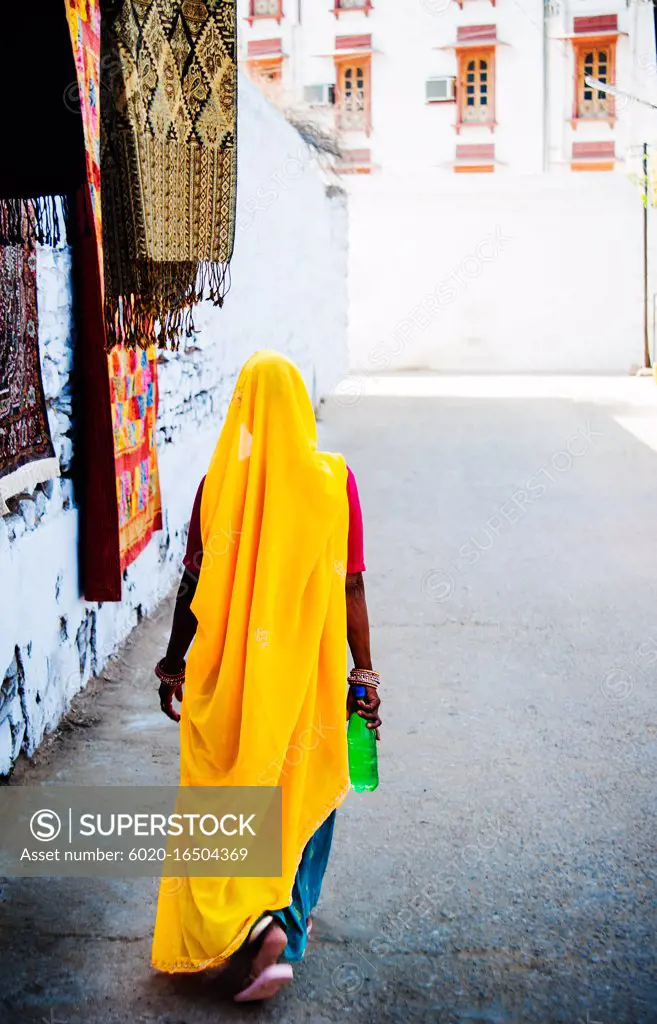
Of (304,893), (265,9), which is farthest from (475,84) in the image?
(304,893)

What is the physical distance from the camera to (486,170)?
2127 cm

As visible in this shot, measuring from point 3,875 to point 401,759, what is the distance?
1499mm

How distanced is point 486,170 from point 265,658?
20.7m

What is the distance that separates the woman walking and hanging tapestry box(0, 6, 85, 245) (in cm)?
64

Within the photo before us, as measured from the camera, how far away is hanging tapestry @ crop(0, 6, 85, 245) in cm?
227

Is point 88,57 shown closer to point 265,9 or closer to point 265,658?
point 265,658

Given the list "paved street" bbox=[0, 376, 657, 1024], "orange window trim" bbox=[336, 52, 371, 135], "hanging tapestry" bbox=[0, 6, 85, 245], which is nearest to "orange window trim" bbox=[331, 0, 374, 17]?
"orange window trim" bbox=[336, 52, 371, 135]

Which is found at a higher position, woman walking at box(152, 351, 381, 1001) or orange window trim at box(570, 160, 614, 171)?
orange window trim at box(570, 160, 614, 171)

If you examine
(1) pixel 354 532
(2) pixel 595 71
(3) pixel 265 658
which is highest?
(2) pixel 595 71

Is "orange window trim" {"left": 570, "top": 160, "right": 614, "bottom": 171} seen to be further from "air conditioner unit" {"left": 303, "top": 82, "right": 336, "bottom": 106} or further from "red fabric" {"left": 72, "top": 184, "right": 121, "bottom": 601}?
"red fabric" {"left": 72, "top": 184, "right": 121, "bottom": 601}

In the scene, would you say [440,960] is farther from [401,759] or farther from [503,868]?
[401,759]

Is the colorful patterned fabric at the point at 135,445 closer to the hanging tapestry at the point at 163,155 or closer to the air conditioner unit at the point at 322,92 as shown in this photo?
the hanging tapestry at the point at 163,155

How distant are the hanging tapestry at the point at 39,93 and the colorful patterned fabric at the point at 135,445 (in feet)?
5.98

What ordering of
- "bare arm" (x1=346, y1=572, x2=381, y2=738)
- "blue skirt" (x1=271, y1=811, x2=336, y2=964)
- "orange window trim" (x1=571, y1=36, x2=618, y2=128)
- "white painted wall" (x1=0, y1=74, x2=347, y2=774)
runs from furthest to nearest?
"orange window trim" (x1=571, y1=36, x2=618, y2=128)
"white painted wall" (x1=0, y1=74, x2=347, y2=774)
"bare arm" (x1=346, y1=572, x2=381, y2=738)
"blue skirt" (x1=271, y1=811, x2=336, y2=964)
